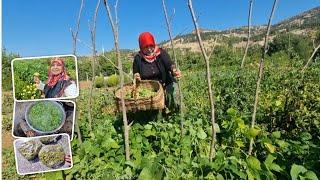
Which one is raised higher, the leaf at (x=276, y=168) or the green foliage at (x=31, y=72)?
the green foliage at (x=31, y=72)

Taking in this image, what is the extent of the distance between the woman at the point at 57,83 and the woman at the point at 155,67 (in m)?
2.12

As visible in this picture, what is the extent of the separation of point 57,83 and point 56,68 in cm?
7

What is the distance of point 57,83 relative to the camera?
1869mm

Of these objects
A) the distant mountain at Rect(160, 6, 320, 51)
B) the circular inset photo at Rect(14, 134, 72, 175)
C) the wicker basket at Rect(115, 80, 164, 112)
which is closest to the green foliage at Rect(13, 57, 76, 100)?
the circular inset photo at Rect(14, 134, 72, 175)

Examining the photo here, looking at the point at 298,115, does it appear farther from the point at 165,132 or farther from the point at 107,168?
the point at 107,168

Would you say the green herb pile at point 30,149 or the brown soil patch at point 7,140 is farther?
the brown soil patch at point 7,140

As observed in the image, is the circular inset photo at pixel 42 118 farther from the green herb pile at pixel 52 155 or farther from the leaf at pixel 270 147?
the leaf at pixel 270 147

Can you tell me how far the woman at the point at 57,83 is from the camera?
185 cm

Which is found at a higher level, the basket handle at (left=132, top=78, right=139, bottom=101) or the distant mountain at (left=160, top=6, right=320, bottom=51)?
the distant mountain at (left=160, top=6, right=320, bottom=51)

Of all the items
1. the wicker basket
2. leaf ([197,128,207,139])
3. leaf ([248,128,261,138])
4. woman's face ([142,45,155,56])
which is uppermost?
woman's face ([142,45,155,56])

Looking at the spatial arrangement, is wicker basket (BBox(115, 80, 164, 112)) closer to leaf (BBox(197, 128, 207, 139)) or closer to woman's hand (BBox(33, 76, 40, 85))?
leaf (BBox(197, 128, 207, 139))

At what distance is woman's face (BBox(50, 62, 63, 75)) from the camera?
187 cm

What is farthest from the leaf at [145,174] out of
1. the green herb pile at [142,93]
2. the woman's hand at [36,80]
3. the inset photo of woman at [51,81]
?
the green herb pile at [142,93]

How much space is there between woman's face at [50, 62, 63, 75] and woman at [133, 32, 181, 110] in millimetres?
2124
